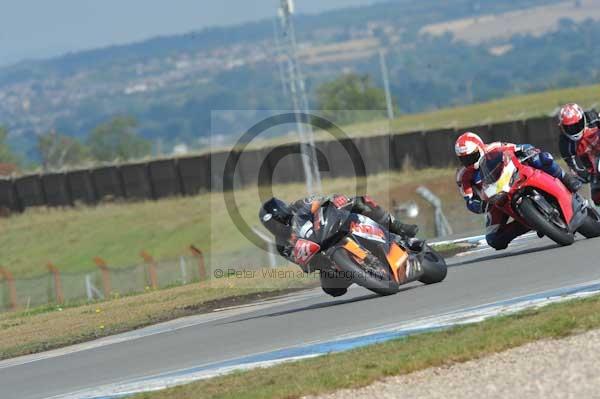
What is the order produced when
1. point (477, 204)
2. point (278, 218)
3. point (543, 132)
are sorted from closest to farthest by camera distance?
point (278, 218), point (477, 204), point (543, 132)

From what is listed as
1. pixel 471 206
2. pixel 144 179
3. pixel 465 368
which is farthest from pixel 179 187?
pixel 465 368

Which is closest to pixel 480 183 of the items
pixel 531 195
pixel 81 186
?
pixel 531 195

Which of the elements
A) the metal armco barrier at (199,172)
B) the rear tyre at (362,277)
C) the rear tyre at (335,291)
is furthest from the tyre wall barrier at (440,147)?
the rear tyre at (362,277)

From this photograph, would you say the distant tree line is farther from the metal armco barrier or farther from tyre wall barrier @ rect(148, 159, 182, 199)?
tyre wall barrier @ rect(148, 159, 182, 199)

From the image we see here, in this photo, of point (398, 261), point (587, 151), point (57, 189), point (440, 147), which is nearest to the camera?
point (398, 261)

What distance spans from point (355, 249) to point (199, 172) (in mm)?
39373

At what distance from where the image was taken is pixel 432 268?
15.8m

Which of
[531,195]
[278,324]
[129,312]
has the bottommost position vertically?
[129,312]

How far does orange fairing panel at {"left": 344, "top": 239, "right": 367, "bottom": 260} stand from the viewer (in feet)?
49.1

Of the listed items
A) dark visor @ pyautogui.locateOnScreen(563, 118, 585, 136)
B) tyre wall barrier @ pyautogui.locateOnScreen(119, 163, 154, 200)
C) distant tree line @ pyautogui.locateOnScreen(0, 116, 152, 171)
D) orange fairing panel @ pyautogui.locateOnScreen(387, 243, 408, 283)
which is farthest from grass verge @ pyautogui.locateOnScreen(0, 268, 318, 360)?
distant tree line @ pyautogui.locateOnScreen(0, 116, 152, 171)

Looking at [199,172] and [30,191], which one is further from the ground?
[199,172]

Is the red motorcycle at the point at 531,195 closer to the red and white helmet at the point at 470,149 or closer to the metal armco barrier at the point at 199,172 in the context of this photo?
the red and white helmet at the point at 470,149

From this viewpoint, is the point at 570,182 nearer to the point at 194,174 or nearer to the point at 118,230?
the point at 194,174

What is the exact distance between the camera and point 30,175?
56.4 m
